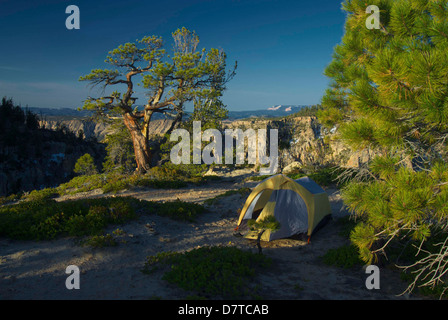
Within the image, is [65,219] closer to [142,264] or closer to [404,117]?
[142,264]

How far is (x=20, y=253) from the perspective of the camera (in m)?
6.53

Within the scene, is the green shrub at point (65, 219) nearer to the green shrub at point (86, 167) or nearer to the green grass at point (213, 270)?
the green grass at point (213, 270)

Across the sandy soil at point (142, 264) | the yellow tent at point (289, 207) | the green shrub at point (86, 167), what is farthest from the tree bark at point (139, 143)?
the yellow tent at point (289, 207)

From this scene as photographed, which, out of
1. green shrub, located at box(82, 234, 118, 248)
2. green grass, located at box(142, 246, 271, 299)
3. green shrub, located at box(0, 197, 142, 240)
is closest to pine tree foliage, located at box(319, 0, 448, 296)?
green grass, located at box(142, 246, 271, 299)

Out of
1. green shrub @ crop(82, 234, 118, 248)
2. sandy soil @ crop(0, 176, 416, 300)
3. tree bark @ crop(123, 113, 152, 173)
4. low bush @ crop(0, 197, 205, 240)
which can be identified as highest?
tree bark @ crop(123, 113, 152, 173)

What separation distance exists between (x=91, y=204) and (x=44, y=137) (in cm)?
4581

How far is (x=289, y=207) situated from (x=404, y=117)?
5.29 m

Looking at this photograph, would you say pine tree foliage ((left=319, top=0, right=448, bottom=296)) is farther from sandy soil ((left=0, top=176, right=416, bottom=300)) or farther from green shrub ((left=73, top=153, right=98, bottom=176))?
green shrub ((left=73, top=153, right=98, bottom=176))

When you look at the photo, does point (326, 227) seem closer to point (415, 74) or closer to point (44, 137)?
point (415, 74)

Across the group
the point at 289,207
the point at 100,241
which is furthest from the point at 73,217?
the point at 289,207

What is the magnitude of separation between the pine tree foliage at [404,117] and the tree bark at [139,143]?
17158 millimetres

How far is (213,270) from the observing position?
214 inches

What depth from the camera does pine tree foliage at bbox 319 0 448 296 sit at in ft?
11.7

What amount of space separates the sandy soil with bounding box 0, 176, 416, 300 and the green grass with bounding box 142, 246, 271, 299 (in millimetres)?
215
